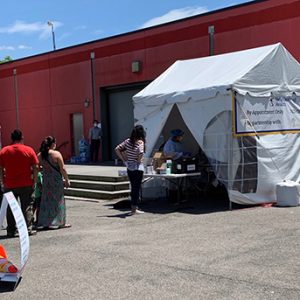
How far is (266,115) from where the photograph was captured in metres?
10.9

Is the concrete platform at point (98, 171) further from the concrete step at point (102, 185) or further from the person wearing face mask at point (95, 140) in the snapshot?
the person wearing face mask at point (95, 140)

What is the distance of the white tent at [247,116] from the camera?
414 inches

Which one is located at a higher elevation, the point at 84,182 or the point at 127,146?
the point at 127,146

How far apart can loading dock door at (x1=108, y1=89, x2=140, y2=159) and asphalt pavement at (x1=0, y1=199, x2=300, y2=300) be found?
1188cm

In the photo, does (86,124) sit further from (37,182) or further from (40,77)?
(37,182)

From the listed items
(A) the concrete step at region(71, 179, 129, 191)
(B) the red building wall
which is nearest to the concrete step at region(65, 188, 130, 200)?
(A) the concrete step at region(71, 179, 129, 191)

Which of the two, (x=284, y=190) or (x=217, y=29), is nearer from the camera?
(x=284, y=190)

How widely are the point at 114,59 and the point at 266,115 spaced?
12.3 meters

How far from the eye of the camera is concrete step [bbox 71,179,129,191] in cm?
1370

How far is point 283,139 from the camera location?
11219 millimetres

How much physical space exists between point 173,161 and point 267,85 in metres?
2.58

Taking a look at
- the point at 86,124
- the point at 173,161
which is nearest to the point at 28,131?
the point at 86,124

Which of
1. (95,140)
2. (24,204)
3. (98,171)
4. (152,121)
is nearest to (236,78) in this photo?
(152,121)

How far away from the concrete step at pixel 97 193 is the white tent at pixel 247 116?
2376 mm
